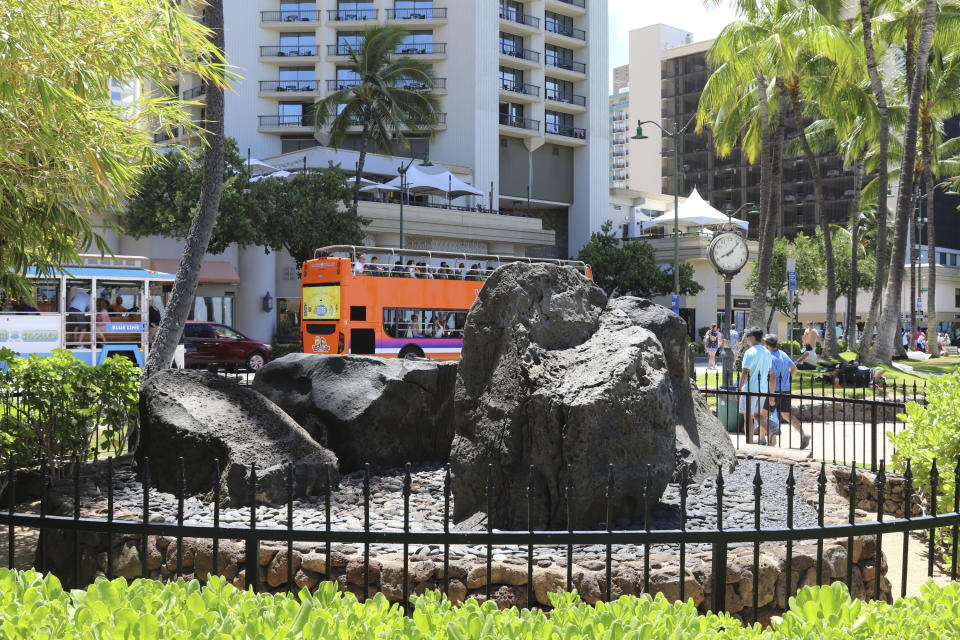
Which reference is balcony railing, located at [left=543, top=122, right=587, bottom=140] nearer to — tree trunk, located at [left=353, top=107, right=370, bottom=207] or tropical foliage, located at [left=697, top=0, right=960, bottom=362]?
tree trunk, located at [left=353, top=107, right=370, bottom=207]

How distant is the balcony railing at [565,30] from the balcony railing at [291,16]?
14.0m

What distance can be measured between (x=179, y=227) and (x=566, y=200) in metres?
27.8

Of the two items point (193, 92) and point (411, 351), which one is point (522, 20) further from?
point (411, 351)

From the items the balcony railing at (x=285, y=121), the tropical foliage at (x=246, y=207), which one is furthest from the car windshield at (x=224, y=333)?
the balcony railing at (x=285, y=121)

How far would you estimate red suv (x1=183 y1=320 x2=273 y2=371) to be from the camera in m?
25.0

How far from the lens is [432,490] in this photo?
25.2ft

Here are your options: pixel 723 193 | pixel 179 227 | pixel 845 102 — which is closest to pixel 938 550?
pixel 845 102

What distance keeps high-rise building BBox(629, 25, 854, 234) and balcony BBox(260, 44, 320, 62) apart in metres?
46.1

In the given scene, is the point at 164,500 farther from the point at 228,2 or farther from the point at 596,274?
the point at 228,2

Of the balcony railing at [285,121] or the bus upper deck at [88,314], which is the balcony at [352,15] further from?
the bus upper deck at [88,314]

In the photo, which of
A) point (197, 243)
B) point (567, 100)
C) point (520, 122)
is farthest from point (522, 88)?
point (197, 243)

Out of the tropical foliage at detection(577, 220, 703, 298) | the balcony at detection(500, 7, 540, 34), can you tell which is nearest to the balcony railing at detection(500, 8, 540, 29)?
the balcony at detection(500, 7, 540, 34)

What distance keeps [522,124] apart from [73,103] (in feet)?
146

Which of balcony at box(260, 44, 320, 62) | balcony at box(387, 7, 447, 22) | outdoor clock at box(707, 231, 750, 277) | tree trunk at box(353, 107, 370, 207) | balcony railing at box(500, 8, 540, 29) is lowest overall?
outdoor clock at box(707, 231, 750, 277)
